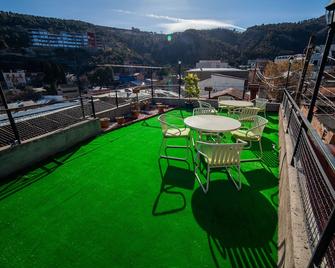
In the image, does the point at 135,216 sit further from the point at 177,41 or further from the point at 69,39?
the point at 69,39

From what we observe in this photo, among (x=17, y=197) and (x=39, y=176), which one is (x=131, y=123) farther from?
(x=17, y=197)

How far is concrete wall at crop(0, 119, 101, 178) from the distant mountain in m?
38.6

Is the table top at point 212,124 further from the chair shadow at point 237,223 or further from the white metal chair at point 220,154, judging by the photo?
the chair shadow at point 237,223

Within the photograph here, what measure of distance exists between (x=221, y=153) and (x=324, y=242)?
152cm

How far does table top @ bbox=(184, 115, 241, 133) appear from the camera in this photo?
309cm

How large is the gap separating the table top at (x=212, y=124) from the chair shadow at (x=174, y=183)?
0.81 meters

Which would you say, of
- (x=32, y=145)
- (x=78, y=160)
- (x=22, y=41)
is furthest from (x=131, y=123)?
(x=22, y=41)

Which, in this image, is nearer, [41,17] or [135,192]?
[135,192]

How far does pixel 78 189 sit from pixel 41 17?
83198 mm

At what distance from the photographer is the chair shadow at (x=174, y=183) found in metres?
2.35

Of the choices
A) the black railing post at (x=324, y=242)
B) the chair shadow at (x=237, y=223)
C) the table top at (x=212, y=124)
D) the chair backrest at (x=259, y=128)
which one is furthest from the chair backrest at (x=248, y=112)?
the black railing post at (x=324, y=242)

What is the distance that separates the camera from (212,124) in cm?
338

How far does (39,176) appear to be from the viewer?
312 cm

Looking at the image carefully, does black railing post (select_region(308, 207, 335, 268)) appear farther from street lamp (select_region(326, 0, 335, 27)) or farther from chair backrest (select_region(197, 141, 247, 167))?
street lamp (select_region(326, 0, 335, 27))
